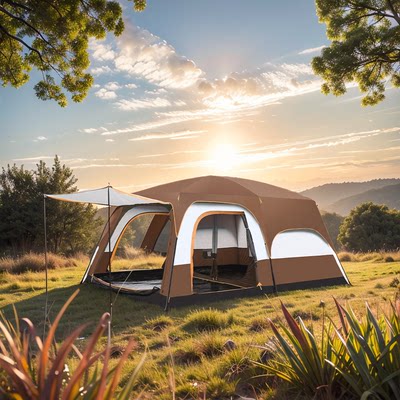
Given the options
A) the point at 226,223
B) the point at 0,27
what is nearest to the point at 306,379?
the point at 226,223

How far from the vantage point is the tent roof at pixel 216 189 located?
28.0 feet

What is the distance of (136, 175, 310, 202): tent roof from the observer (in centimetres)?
855

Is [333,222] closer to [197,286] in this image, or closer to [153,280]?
[153,280]

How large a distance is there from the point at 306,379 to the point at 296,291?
5983 mm

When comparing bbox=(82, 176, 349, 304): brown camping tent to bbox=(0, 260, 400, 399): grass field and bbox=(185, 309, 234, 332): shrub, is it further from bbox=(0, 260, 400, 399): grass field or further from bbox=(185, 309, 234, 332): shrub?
bbox=(185, 309, 234, 332): shrub

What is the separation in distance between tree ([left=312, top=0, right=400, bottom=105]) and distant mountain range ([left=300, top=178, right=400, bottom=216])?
97.6m

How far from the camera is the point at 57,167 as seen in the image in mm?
26047

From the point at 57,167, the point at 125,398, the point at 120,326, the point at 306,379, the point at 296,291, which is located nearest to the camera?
the point at 125,398

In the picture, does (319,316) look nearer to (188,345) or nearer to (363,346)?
(188,345)

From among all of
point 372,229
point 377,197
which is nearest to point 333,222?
point 372,229

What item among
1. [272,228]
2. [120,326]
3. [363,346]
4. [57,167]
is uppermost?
[57,167]

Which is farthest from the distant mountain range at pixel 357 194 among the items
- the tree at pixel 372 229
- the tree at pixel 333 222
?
the tree at pixel 372 229

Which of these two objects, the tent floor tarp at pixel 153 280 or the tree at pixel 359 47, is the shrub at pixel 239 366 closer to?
the tent floor tarp at pixel 153 280

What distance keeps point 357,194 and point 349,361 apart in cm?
13373
